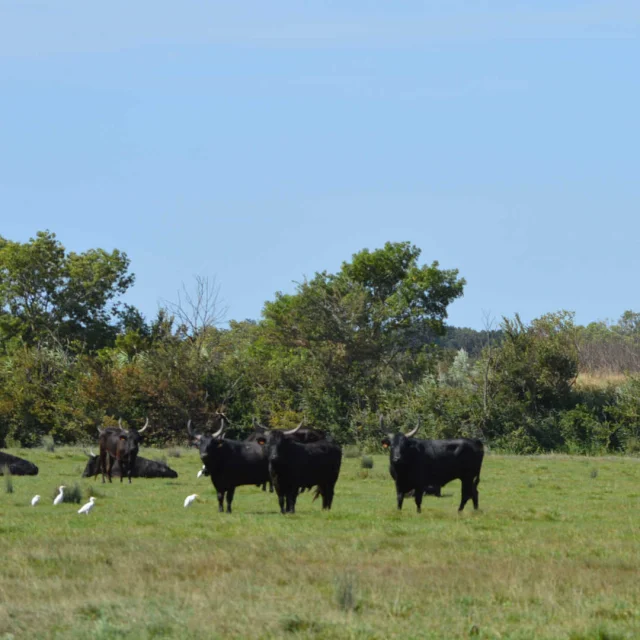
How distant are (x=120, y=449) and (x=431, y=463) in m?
8.92

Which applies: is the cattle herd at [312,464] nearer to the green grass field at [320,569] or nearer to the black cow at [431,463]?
the black cow at [431,463]

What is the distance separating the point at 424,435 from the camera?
43875mm

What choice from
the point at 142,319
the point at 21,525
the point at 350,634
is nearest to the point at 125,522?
the point at 21,525

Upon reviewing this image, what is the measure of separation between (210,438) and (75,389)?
29530 millimetres

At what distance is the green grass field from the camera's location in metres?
9.97

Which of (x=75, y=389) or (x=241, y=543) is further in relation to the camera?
(x=75, y=389)

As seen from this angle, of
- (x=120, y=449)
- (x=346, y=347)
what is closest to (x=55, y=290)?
(x=346, y=347)

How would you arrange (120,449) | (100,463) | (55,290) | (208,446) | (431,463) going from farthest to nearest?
(55,290) < (100,463) < (120,449) < (431,463) < (208,446)

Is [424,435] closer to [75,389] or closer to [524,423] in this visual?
[524,423]

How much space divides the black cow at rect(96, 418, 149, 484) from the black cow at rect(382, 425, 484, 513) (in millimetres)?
8006

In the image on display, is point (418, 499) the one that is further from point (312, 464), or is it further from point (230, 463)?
point (230, 463)

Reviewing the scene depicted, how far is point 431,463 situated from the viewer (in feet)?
65.6

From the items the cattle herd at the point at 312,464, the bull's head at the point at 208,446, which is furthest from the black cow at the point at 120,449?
the bull's head at the point at 208,446

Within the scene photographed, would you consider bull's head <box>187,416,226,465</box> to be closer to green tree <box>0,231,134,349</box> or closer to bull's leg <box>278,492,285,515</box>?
bull's leg <box>278,492,285,515</box>
